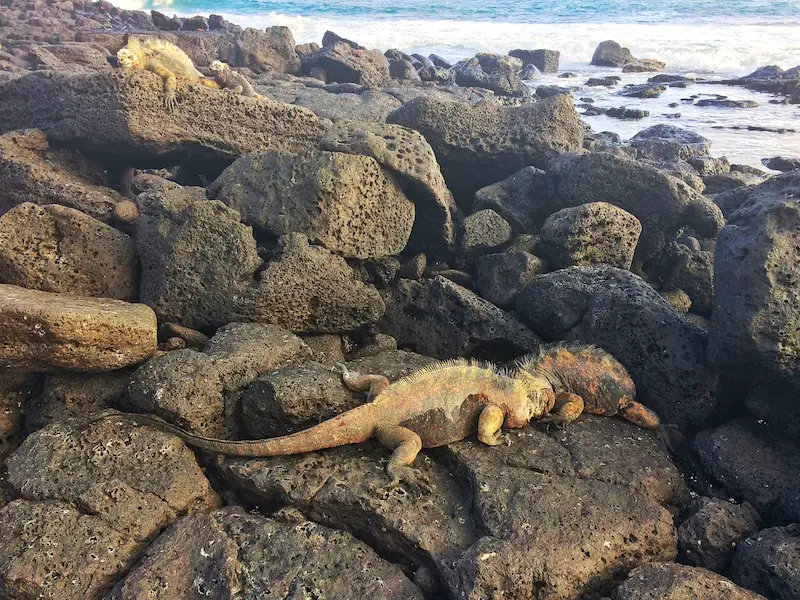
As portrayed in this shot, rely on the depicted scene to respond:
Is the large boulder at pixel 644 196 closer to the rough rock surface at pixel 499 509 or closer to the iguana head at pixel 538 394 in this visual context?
the iguana head at pixel 538 394

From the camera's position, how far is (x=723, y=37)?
27.0 meters

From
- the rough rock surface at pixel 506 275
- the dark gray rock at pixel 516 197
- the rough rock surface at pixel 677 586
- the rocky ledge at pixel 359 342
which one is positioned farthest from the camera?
the dark gray rock at pixel 516 197

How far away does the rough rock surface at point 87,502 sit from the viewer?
3.39 meters

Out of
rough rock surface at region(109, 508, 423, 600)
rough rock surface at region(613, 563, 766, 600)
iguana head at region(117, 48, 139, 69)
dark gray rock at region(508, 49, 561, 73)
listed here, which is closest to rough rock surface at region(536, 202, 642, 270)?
rough rock surface at region(613, 563, 766, 600)

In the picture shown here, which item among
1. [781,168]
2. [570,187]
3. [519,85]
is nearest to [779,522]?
[570,187]

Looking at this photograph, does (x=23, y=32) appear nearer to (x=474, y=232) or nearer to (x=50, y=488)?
(x=474, y=232)

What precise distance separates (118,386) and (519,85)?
16.9 m

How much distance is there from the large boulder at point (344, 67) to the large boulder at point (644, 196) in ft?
33.1

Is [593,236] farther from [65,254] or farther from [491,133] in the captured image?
[65,254]

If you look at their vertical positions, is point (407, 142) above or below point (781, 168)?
above

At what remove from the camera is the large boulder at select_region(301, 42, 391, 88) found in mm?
16156

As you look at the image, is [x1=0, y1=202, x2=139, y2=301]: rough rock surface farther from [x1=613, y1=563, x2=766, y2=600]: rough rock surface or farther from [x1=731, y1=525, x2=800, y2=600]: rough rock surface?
[x1=731, y1=525, x2=800, y2=600]: rough rock surface

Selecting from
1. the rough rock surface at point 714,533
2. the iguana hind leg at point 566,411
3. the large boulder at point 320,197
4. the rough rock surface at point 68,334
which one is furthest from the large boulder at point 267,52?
the rough rock surface at point 714,533

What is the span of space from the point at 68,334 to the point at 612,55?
26928 mm
